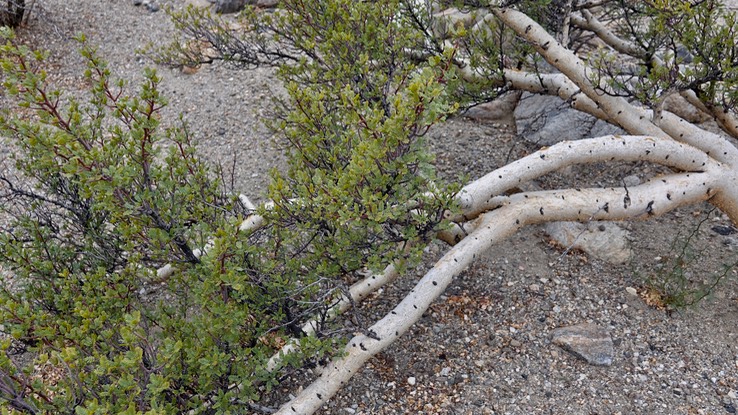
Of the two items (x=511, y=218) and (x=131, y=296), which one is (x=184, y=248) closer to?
(x=131, y=296)

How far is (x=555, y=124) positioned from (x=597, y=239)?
193 centimetres

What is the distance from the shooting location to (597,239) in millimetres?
5488

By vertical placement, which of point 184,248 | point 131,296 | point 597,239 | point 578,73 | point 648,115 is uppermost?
point 578,73

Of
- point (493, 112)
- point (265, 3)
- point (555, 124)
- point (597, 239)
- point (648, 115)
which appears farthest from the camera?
point (265, 3)

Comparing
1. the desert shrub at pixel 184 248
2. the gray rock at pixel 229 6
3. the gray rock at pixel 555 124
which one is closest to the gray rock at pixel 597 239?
the gray rock at pixel 555 124

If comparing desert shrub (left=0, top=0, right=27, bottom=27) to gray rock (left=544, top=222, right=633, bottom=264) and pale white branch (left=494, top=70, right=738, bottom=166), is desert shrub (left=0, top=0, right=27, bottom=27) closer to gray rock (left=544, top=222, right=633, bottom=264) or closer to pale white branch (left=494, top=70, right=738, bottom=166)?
pale white branch (left=494, top=70, right=738, bottom=166)

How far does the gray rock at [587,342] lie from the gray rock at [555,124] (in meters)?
2.69

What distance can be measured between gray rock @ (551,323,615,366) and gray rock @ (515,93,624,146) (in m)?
2.69

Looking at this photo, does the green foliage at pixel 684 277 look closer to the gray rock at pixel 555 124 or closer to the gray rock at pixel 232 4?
the gray rock at pixel 555 124

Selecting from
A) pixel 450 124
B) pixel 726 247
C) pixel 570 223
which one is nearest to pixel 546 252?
pixel 570 223

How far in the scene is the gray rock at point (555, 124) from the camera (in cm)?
674

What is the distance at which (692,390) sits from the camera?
4.28 metres

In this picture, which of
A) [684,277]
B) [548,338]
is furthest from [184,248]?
[684,277]

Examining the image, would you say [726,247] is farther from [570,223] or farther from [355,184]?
[355,184]
